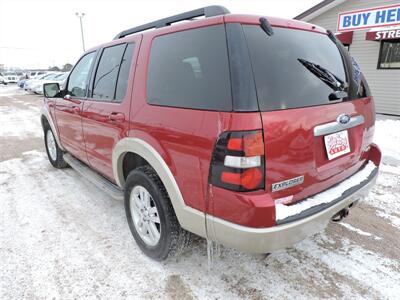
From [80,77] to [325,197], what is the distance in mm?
3252

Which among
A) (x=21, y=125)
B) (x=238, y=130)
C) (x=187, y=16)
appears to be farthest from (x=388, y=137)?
(x=21, y=125)

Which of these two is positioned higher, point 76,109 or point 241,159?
point 76,109

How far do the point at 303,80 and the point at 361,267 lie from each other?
168 cm

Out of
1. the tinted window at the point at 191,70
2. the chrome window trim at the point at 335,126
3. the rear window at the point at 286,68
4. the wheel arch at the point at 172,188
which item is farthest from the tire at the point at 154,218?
the chrome window trim at the point at 335,126

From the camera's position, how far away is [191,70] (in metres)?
2.10

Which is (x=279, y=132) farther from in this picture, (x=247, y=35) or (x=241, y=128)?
(x=247, y=35)

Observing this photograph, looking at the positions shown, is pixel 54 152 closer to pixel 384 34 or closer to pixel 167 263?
pixel 167 263

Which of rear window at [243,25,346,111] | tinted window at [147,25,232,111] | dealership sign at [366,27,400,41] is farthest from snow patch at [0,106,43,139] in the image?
dealership sign at [366,27,400,41]

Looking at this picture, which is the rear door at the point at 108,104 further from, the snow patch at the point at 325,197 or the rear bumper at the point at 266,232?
the snow patch at the point at 325,197

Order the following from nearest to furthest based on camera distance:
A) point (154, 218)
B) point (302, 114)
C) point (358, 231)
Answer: point (302, 114)
point (154, 218)
point (358, 231)

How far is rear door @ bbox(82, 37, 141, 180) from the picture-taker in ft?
8.79

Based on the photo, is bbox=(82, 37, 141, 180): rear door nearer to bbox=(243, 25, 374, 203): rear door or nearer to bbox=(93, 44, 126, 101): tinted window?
bbox=(93, 44, 126, 101): tinted window

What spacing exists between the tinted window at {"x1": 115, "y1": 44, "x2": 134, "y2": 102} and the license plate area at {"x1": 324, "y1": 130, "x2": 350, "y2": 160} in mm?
1771

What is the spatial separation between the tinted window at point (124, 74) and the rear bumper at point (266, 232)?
1486 millimetres
